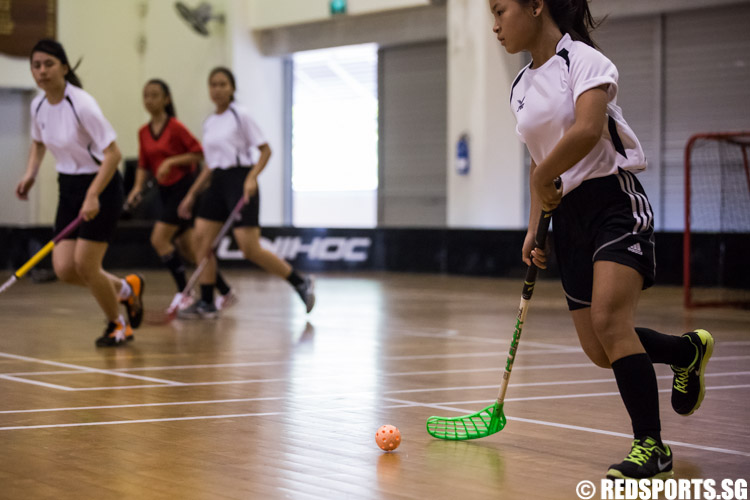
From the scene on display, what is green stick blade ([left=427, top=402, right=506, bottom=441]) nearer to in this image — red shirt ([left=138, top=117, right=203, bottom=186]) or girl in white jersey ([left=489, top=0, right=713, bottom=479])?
girl in white jersey ([left=489, top=0, right=713, bottom=479])

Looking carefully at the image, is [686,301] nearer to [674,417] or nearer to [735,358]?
[735,358]

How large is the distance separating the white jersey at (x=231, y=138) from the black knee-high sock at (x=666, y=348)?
5339mm

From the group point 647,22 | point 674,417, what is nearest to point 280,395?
point 674,417

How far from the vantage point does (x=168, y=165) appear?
29.2 feet

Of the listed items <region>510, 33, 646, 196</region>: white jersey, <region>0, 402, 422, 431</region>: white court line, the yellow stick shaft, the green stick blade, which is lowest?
<region>0, 402, 422, 431</region>: white court line

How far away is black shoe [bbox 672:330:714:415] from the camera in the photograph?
148 inches

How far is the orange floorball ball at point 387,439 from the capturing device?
3.67 m

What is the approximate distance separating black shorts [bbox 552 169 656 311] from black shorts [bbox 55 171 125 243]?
3.63 m

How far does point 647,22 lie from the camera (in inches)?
548

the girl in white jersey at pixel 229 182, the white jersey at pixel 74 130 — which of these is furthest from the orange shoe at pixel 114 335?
the girl in white jersey at pixel 229 182

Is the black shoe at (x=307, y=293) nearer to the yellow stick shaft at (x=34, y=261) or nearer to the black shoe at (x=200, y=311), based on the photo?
→ the black shoe at (x=200, y=311)

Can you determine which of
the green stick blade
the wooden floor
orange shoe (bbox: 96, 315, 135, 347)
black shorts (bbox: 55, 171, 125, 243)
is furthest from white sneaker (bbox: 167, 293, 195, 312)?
the green stick blade

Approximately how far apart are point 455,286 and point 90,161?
21.8 ft


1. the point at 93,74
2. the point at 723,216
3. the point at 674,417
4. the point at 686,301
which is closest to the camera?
the point at 674,417
